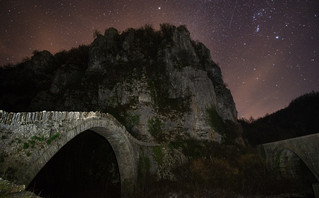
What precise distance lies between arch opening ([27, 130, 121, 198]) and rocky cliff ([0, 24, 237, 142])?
660 cm

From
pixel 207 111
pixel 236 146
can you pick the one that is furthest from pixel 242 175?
pixel 207 111

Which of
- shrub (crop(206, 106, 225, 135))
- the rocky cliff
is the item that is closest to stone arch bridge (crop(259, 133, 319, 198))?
shrub (crop(206, 106, 225, 135))

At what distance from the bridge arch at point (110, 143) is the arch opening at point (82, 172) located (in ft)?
15.6

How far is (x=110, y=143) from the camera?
69.3 ft

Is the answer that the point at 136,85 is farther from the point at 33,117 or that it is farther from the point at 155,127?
the point at 33,117

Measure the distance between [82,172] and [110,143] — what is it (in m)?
12.7

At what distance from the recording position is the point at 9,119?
32.1 feet

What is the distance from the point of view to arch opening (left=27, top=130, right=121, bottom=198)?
25719 mm

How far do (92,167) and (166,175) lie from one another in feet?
44.1

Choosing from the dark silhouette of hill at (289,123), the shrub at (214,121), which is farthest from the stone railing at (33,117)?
the dark silhouette of hill at (289,123)

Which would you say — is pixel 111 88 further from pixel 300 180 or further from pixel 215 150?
pixel 300 180

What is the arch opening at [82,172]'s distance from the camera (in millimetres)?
25719

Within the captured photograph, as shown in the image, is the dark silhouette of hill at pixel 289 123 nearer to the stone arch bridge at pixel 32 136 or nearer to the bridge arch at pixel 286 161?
the bridge arch at pixel 286 161

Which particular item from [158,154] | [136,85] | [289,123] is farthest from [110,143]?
[289,123]
